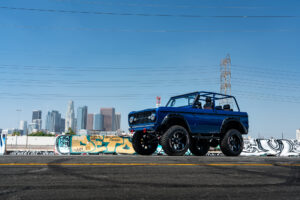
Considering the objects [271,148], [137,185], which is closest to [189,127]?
[137,185]

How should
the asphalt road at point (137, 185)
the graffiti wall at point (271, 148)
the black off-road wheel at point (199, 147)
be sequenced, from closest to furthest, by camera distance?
the asphalt road at point (137, 185)
the black off-road wheel at point (199, 147)
the graffiti wall at point (271, 148)

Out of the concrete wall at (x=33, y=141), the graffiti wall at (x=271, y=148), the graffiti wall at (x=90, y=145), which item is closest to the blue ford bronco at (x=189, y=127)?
the graffiti wall at (x=90, y=145)

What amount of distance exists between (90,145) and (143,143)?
25.2 ft

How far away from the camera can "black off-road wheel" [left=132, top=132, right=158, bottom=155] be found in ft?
33.7

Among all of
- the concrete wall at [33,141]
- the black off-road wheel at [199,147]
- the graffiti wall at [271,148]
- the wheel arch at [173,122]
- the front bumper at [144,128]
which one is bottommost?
Result: the concrete wall at [33,141]

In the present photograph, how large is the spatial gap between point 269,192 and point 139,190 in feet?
5.00

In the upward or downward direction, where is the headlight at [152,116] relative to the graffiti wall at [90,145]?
upward

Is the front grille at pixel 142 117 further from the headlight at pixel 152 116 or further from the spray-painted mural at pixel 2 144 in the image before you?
the spray-painted mural at pixel 2 144

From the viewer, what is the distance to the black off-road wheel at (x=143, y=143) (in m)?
10.3

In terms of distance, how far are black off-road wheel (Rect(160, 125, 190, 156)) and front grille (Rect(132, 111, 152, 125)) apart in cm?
79

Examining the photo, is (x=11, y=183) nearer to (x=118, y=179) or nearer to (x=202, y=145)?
(x=118, y=179)

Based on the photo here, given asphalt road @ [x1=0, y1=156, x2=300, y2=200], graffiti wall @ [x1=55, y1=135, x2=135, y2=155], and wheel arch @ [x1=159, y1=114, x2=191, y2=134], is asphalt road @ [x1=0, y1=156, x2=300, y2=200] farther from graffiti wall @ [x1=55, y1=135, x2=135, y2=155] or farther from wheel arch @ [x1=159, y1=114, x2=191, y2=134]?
graffiti wall @ [x1=55, y1=135, x2=135, y2=155]

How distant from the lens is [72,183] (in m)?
3.38

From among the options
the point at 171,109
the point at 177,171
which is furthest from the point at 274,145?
the point at 177,171
